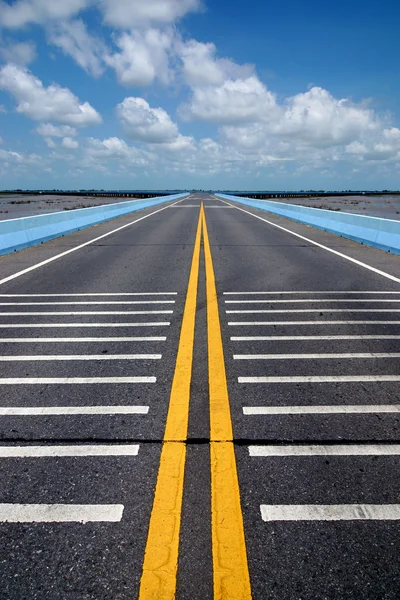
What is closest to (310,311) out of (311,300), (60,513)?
(311,300)

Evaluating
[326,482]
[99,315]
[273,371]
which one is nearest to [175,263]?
[99,315]

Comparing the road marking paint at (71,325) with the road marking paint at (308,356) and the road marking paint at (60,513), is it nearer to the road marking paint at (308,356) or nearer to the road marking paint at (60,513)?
the road marking paint at (308,356)

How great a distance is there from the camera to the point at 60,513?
245 centimetres

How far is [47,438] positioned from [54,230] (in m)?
15.3

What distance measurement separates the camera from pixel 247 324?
5.93 meters

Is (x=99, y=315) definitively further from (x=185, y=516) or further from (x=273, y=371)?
(x=185, y=516)

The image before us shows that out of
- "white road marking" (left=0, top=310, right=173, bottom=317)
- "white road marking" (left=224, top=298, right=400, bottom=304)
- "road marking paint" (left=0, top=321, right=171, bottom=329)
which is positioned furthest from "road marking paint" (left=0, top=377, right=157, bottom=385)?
"white road marking" (left=224, top=298, right=400, bottom=304)

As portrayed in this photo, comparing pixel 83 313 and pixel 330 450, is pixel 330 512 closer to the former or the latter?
pixel 330 450

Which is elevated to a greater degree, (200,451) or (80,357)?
(200,451)

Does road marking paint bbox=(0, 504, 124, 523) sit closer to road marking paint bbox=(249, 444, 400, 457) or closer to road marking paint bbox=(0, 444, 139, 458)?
road marking paint bbox=(0, 444, 139, 458)

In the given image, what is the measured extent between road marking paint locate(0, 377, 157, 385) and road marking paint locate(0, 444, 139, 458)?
3.46 feet

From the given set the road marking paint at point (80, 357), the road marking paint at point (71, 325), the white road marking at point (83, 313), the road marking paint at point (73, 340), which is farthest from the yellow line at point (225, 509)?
the white road marking at point (83, 313)

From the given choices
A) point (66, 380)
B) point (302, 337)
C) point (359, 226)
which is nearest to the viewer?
point (66, 380)

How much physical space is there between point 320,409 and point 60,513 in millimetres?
2127
